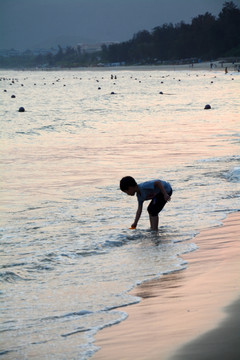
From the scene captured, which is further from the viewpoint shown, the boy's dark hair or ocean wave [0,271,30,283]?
the boy's dark hair

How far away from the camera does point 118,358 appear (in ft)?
17.6

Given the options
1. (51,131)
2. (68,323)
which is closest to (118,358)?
(68,323)

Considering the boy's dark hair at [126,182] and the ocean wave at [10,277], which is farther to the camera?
the boy's dark hair at [126,182]

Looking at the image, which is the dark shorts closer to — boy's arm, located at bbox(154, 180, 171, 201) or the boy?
the boy

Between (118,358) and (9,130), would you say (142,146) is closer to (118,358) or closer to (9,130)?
(9,130)

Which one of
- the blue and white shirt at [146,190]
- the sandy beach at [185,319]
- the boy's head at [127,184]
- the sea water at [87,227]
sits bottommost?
the sea water at [87,227]

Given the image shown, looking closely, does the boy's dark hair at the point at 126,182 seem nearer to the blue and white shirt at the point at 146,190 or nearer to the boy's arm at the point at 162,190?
the blue and white shirt at the point at 146,190

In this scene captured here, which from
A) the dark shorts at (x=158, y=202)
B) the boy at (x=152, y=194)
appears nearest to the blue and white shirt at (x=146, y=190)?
the boy at (x=152, y=194)

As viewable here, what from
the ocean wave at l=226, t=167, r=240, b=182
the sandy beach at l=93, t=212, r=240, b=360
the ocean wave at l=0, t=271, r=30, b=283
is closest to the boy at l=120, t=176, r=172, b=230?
the sandy beach at l=93, t=212, r=240, b=360

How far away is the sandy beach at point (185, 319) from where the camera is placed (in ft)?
17.6

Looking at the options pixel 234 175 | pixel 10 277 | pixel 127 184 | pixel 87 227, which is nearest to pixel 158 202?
pixel 127 184

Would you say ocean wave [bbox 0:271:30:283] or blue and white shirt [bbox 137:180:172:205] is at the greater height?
blue and white shirt [bbox 137:180:172:205]

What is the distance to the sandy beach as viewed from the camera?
5.35 metres

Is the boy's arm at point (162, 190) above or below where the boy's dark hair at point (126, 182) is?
below
